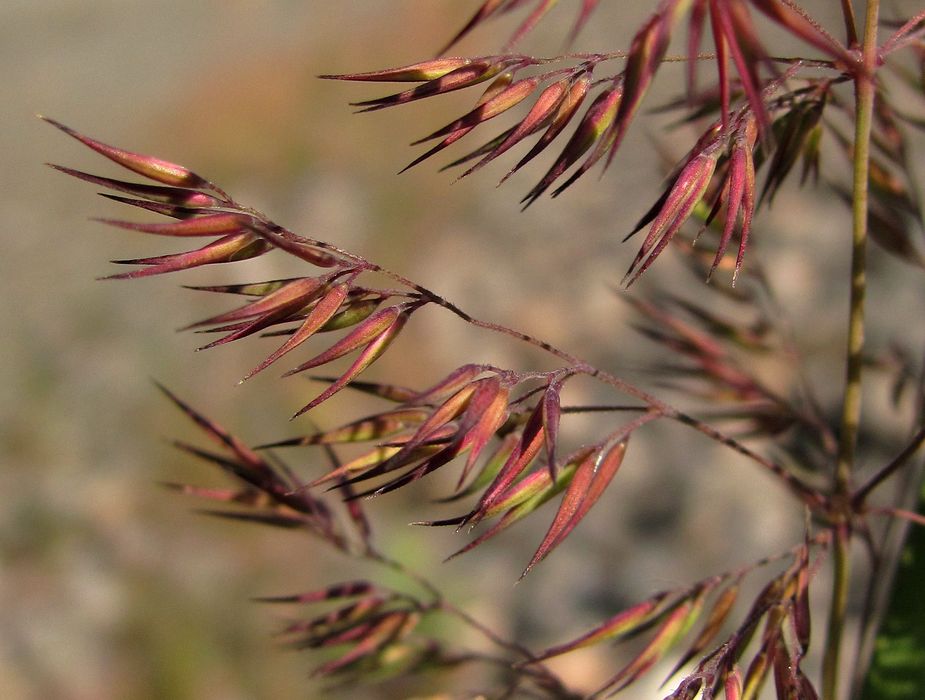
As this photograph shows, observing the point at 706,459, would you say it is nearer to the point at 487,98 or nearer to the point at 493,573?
the point at 493,573

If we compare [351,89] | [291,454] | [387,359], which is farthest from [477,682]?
[351,89]

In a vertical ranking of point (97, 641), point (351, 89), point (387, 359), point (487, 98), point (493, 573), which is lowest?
point (97, 641)

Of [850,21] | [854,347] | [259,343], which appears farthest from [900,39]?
[259,343]

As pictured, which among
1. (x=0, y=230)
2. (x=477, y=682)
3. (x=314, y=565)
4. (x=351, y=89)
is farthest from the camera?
(x=0, y=230)

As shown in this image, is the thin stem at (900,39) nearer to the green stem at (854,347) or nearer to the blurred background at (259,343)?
the green stem at (854,347)

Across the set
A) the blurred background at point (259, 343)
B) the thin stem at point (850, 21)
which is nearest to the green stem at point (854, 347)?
the thin stem at point (850, 21)

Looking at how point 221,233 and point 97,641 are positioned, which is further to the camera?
point 97,641

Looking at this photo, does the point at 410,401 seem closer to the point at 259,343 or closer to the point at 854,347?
the point at 854,347
